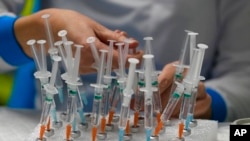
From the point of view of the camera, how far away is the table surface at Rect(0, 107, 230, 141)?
2.17 ft

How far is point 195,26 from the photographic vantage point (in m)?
0.86

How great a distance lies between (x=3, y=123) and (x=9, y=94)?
0.22 metres

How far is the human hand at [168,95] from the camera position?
678 mm

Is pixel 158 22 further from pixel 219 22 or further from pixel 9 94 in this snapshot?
pixel 9 94

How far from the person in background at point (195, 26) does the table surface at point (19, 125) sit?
0.52 ft

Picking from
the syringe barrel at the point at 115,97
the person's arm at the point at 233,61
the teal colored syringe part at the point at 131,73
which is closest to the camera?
the teal colored syringe part at the point at 131,73

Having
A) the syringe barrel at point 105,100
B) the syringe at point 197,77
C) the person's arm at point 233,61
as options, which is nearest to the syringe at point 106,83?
the syringe barrel at point 105,100

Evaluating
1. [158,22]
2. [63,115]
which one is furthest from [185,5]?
[63,115]

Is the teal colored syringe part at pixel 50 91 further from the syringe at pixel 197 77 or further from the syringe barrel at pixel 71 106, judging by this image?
the syringe at pixel 197 77

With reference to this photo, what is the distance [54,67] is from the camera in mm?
584

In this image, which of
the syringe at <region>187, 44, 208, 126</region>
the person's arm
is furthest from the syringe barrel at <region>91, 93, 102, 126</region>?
the person's arm

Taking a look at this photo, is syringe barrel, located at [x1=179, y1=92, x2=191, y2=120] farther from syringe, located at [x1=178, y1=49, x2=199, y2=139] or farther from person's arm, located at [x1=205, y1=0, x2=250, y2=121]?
person's arm, located at [x1=205, y1=0, x2=250, y2=121]

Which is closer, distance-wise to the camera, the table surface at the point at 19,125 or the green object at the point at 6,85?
the table surface at the point at 19,125

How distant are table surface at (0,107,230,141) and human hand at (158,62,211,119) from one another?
0.12ft
